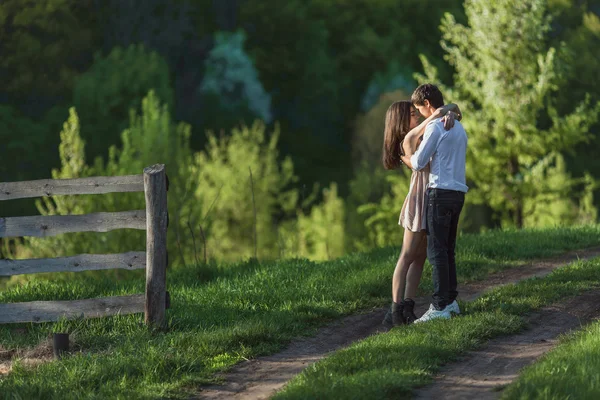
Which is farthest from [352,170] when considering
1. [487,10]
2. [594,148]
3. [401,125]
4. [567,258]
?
[401,125]

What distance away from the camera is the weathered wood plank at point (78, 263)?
9.38 meters

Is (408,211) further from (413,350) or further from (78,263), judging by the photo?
(78,263)

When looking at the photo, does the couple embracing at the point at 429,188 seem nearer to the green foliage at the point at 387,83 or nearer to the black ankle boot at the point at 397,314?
the black ankle boot at the point at 397,314

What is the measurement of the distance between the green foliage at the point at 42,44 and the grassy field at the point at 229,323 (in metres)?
38.9

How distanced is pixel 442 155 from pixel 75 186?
12.1 ft

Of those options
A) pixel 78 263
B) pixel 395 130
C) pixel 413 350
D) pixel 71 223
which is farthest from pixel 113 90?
pixel 413 350

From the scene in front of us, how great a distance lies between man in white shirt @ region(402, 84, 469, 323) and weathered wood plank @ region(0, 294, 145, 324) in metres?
2.85

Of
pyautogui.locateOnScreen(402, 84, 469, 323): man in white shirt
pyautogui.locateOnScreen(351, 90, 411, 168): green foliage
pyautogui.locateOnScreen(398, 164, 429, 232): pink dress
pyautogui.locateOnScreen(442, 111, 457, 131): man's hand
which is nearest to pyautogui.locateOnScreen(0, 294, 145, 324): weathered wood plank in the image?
pyautogui.locateOnScreen(398, 164, 429, 232): pink dress

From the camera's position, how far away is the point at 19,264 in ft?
32.1

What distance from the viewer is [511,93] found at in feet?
89.8

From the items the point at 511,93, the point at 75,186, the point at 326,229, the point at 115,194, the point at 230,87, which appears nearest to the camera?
the point at 75,186

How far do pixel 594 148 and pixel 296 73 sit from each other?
23196mm

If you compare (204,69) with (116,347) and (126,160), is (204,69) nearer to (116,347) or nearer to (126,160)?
(126,160)

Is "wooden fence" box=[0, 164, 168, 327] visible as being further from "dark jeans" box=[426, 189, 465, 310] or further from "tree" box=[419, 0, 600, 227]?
"tree" box=[419, 0, 600, 227]
